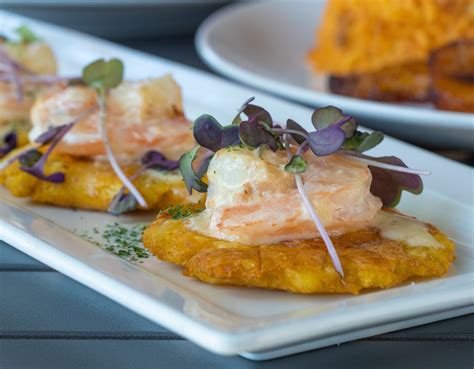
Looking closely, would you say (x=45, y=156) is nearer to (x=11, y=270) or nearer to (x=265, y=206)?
(x=11, y=270)

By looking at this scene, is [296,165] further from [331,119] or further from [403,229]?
[403,229]

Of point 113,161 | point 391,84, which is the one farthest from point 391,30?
point 113,161

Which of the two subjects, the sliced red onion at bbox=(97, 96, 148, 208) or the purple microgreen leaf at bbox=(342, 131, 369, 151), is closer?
the purple microgreen leaf at bbox=(342, 131, 369, 151)

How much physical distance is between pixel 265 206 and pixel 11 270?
0.68 meters

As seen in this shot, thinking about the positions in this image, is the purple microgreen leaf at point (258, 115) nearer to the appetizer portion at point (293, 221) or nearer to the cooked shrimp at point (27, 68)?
the appetizer portion at point (293, 221)

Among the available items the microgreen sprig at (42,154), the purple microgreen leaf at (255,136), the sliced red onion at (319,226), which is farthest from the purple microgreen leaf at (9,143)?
the sliced red onion at (319,226)

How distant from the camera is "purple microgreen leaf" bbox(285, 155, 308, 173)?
2033 millimetres

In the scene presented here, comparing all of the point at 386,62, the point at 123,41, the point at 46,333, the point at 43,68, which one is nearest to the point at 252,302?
the point at 46,333

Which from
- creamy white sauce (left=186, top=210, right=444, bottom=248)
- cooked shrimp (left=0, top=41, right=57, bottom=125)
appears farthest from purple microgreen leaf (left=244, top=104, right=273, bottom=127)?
cooked shrimp (left=0, top=41, right=57, bottom=125)

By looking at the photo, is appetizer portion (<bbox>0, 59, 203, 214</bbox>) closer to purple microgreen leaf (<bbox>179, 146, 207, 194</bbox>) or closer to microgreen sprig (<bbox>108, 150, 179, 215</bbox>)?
microgreen sprig (<bbox>108, 150, 179, 215</bbox>)

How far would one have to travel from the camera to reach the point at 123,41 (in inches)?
223

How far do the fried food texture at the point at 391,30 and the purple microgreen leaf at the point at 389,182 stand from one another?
2.05 meters

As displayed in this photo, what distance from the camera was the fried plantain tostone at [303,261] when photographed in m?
1.92

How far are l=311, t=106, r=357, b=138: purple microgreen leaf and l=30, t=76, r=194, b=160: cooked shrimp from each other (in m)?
0.61
